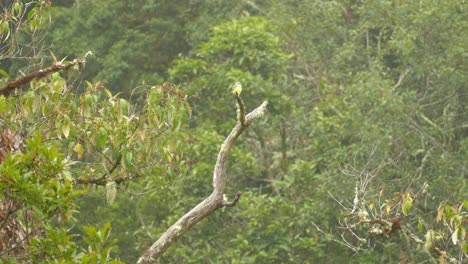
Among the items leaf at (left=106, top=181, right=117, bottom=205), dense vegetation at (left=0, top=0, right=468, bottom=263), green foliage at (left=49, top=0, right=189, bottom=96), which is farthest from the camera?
green foliage at (left=49, top=0, right=189, bottom=96)

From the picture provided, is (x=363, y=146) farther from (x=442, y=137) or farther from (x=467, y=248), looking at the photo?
(x=467, y=248)

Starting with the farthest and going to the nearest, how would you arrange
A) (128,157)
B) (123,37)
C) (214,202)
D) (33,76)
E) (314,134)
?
(123,37) < (314,134) < (128,157) < (33,76) < (214,202)

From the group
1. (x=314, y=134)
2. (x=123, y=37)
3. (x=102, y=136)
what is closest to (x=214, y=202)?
(x=102, y=136)

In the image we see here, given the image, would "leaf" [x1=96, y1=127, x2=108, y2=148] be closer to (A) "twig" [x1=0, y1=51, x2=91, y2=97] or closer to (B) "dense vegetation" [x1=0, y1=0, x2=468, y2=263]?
(A) "twig" [x1=0, y1=51, x2=91, y2=97]

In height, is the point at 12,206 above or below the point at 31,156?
below

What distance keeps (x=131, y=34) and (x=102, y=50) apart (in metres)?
0.60

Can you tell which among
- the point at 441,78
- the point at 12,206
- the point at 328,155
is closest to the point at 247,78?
the point at 328,155

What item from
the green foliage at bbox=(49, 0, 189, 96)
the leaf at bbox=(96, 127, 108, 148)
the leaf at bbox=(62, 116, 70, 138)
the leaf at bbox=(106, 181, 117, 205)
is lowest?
the green foliage at bbox=(49, 0, 189, 96)

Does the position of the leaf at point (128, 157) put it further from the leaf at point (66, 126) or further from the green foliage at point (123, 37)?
the green foliage at point (123, 37)

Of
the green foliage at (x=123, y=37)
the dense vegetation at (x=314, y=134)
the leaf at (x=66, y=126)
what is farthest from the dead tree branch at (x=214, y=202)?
the green foliage at (x=123, y=37)

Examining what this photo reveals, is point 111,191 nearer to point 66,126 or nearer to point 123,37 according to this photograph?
point 66,126

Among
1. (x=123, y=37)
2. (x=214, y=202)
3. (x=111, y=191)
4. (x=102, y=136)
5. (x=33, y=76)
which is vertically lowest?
(x=123, y=37)

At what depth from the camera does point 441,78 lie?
505 inches

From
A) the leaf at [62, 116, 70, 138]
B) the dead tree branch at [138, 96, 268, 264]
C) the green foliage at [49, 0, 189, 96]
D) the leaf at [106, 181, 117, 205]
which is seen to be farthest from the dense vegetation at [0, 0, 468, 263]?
the dead tree branch at [138, 96, 268, 264]
